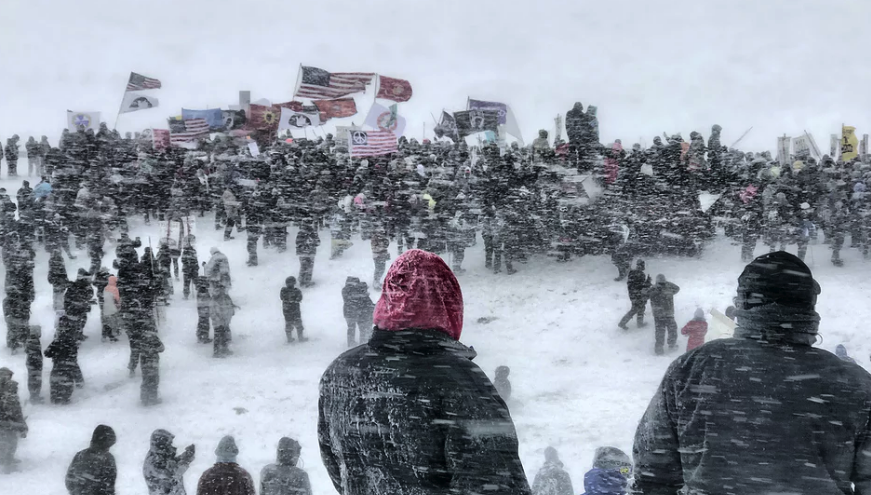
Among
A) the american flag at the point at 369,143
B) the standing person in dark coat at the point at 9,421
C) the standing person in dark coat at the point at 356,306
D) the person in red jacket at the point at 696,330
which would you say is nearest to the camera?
the standing person in dark coat at the point at 9,421

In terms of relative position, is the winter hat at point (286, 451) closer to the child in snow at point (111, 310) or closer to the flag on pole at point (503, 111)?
the child in snow at point (111, 310)

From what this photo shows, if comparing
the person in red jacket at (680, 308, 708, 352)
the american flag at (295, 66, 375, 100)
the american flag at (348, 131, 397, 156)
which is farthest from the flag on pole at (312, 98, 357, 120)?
the person in red jacket at (680, 308, 708, 352)

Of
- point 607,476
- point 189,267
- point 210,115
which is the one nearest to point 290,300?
point 189,267

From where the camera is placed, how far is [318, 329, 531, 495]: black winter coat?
187 cm

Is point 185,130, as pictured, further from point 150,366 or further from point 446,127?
point 150,366

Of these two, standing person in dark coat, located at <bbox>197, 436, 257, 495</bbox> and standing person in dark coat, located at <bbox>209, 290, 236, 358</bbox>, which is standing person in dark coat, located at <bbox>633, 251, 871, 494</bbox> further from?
standing person in dark coat, located at <bbox>209, 290, 236, 358</bbox>

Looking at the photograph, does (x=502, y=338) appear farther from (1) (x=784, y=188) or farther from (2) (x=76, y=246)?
(2) (x=76, y=246)

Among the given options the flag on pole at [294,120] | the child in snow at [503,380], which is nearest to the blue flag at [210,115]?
the flag on pole at [294,120]

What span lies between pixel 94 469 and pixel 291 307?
6.89m

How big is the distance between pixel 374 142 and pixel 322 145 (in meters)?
3.45

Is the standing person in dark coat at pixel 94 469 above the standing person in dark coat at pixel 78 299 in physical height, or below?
below

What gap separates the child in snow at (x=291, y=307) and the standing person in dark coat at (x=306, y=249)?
260 centimetres

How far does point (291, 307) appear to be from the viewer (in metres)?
13.1

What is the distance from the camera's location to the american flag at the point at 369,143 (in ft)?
53.7
